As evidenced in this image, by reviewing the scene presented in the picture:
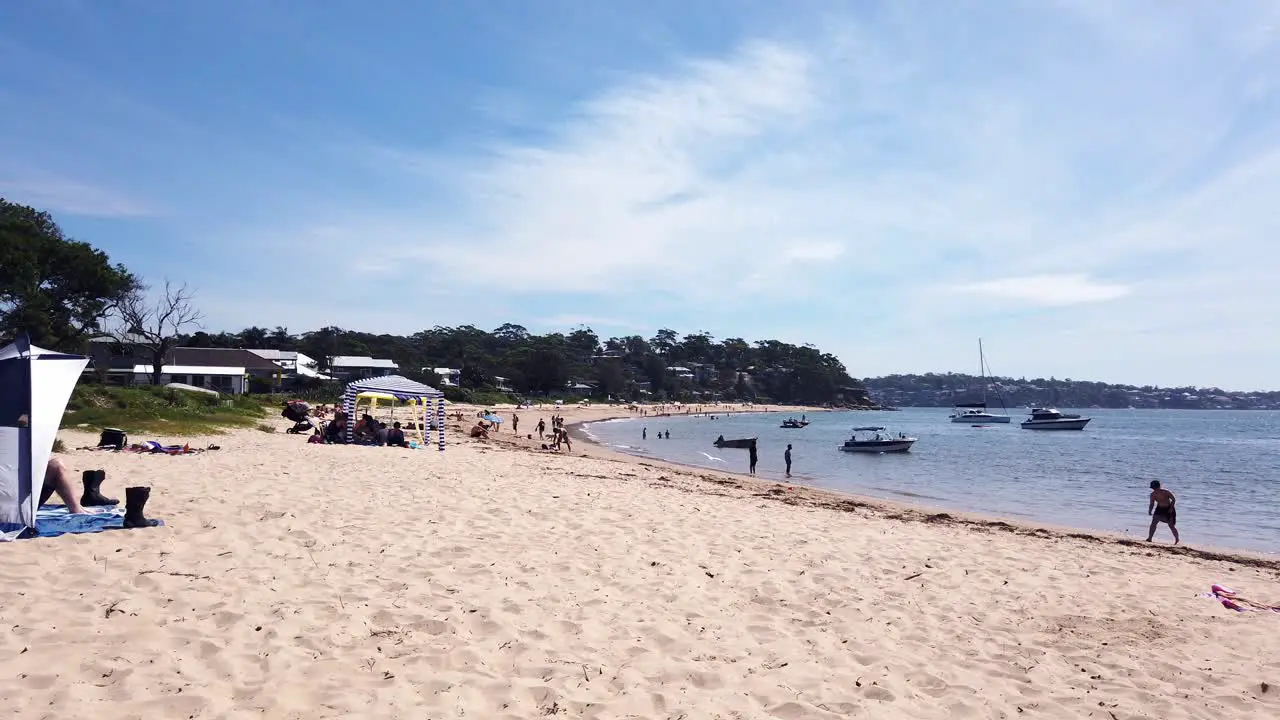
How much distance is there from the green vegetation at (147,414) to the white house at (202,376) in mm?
33967

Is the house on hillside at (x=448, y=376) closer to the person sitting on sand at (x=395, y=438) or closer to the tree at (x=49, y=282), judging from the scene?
the tree at (x=49, y=282)

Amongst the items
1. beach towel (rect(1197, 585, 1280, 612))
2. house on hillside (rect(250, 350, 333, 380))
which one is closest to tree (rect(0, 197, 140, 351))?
house on hillside (rect(250, 350, 333, 380))

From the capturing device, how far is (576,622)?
5664 millimetres

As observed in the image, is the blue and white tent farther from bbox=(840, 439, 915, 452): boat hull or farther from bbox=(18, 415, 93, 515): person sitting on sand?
bbox=(840, 439, 915, 452): boat hull

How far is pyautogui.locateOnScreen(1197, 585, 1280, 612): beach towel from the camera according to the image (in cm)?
770

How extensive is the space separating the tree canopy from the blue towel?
269 feet

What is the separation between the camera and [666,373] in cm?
14562

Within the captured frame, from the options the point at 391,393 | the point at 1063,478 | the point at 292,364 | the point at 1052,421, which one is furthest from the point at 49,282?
the point at 1052,421

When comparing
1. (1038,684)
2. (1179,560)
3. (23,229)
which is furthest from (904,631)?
(23,229)

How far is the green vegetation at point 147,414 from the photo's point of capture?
61.8ft

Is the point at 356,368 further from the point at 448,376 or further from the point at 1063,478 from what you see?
the point at 1063,478

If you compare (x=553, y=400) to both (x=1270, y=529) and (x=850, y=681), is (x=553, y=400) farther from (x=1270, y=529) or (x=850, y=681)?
(x=850, y=681)

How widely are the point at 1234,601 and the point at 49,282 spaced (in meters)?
50.3

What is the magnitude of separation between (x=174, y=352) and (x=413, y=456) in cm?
6157
